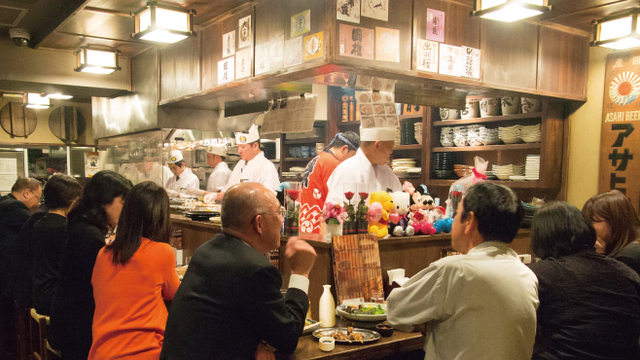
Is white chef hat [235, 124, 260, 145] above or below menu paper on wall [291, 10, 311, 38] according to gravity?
below

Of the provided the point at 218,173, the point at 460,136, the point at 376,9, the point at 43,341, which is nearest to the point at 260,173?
the point at 218,173

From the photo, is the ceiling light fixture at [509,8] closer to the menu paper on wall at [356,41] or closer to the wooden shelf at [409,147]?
the menu paper on wall at [356,41]

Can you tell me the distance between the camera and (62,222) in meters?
2.93

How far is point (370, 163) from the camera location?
4109mm

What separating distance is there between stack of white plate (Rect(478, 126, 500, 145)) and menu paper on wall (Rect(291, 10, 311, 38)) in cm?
288

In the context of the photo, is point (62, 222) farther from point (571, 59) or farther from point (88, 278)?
point (571, 59)

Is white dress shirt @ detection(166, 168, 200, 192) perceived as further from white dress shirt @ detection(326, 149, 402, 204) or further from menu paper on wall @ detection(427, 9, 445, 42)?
menu paper on wall @ detection(427, 9, 445, 42)

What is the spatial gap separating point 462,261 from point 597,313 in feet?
2.60

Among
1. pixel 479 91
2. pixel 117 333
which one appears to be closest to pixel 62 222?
pixel 117 333

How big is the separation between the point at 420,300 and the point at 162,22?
9.93ft

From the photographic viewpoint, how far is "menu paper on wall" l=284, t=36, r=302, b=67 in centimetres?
342

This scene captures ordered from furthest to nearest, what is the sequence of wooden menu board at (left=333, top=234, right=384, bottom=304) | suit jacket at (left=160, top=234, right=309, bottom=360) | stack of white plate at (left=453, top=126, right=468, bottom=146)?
stack of white plate at (left=453, top=126, right=468, bottom=146) < wooden menu board at (left=333, top=234, right=384, bottom=304) < suit jacket at (left=160, top=234, right=309, bottom=360)

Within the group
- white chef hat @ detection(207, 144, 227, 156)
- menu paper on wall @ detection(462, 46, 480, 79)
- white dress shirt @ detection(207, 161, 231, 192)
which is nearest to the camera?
menu paper on wall @ detection(462, 46, 480, 79)

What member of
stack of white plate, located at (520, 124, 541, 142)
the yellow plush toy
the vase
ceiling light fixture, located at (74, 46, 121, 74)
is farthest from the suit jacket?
ceiling light fixture, located at (74, 46, 121, 74)
